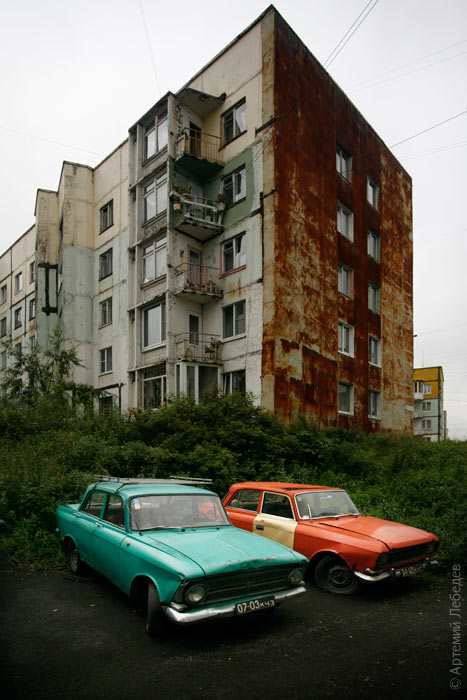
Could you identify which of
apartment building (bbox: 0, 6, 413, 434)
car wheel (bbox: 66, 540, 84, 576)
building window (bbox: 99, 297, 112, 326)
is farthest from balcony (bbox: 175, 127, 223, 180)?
car wheel (bbox: 66, 540, 84, 576)

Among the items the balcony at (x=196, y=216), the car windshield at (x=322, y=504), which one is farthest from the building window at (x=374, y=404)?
the car windshield at (x=322, y=504)

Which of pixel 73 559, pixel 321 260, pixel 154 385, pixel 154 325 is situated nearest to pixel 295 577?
pixel 73 559

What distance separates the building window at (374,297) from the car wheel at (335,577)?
1911 centimetres

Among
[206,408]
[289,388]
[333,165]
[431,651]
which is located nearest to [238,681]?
[431,651]

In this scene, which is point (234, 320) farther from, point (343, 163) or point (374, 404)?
point (343, 163)

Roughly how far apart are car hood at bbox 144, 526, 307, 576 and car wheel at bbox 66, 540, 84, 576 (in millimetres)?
1946

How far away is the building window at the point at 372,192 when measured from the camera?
83.9 feet

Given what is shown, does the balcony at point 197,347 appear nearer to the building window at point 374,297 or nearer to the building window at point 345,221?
the building window at point 345,221

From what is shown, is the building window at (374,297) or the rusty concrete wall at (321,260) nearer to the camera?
the rusty concrete wall at (321,260)

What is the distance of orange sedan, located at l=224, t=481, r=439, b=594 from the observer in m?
6.60

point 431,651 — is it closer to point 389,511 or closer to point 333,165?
point 389,511

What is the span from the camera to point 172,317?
763 inches

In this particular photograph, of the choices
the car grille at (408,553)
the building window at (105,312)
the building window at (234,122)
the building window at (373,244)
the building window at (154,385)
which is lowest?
the car grille at (408,553)

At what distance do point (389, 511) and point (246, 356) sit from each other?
30.3 ft
